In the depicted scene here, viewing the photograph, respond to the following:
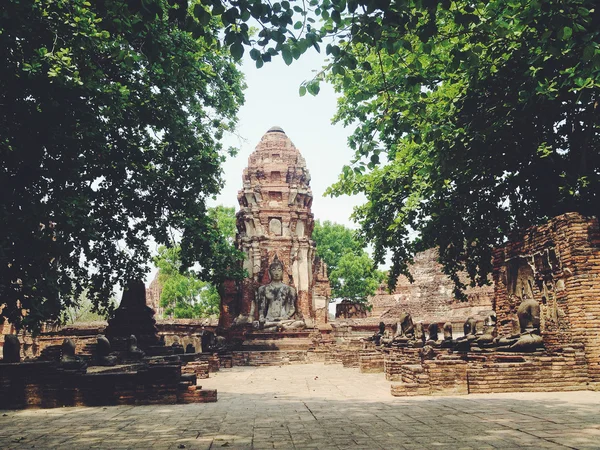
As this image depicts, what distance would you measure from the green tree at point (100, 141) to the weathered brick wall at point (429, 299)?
2072 centimetres

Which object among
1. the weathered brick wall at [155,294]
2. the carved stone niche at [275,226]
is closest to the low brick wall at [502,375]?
the carved stone niche at [275,226]

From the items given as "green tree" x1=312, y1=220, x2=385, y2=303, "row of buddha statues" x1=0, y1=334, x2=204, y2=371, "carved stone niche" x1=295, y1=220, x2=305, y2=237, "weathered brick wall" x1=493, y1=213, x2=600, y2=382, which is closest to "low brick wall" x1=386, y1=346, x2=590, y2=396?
"weathered brick wall" x1=493, y1=213, x2=600, y2=382

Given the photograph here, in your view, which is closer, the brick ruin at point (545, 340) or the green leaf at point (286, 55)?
the green leaf at point (286, 55)

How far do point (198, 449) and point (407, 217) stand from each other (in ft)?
32.8

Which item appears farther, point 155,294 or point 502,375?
point 155,294

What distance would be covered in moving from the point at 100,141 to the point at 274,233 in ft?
59.8

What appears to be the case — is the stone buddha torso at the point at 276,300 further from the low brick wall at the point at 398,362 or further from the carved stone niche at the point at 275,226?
the low brick wall at the point at 398,362

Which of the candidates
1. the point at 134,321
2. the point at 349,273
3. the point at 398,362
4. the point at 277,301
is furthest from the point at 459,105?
the point at 349,273

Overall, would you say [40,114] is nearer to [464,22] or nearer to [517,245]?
[464,22]

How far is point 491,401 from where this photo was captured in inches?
308

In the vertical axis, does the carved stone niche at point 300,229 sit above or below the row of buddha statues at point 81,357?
above

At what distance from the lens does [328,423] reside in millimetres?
6367

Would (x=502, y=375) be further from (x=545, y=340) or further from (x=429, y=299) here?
(x=429, y=299)

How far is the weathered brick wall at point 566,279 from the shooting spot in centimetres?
958
